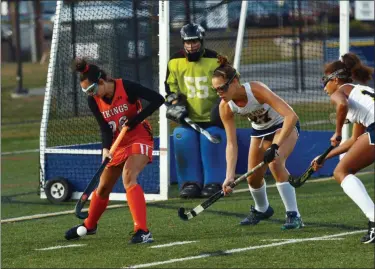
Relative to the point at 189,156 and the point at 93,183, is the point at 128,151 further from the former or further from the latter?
the point at 189,156

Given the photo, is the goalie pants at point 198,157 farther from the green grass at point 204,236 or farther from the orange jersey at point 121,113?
the orange jersey at point 121,113

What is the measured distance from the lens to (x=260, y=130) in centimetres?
1059

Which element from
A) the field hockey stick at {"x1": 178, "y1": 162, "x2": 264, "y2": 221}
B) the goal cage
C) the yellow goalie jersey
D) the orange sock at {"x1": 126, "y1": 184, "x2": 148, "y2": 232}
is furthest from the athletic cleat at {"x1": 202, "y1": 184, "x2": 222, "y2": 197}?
the orange sock at {"x1": 126, "y1": 184, "x2": 148, "y2": 232}

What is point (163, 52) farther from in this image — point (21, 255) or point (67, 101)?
point (21, 255)

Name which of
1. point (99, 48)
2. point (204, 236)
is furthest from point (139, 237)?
point (99, 48)

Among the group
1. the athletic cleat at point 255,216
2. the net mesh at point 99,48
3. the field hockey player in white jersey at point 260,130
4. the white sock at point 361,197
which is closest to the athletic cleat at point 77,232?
the field hockey player in white jersey at point 260,130

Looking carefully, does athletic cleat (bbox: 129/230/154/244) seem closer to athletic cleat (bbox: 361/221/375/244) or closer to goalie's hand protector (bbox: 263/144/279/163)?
goalie's hand protector (bbox: 263/144/279/163)

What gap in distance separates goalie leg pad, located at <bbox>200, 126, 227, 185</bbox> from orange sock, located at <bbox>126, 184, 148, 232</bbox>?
3.20m

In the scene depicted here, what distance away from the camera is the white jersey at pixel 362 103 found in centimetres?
943

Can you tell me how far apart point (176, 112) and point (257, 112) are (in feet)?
9.16

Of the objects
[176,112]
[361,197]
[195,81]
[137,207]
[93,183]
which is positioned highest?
[195,81]

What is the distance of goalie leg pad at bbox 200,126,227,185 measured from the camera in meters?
13.2

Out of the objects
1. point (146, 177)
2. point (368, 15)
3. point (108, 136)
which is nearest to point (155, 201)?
point (146, 177)

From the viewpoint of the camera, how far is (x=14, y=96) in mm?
26984
